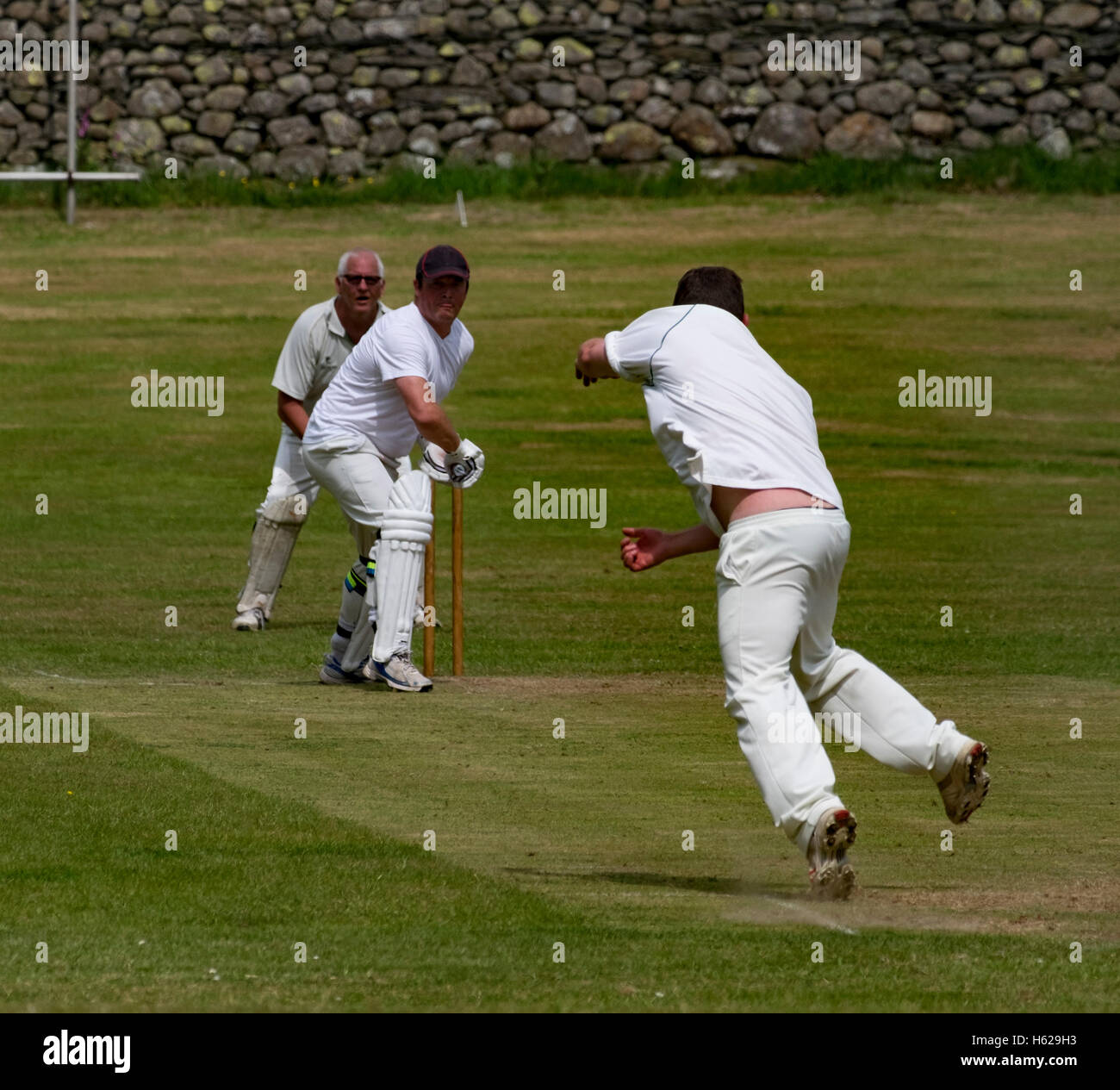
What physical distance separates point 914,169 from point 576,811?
79.0ft

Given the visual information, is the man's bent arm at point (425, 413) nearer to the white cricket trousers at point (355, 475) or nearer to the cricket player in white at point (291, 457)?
the white cricket trousers at point (355, 475)

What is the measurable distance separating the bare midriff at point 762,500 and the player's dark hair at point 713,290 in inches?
28.6

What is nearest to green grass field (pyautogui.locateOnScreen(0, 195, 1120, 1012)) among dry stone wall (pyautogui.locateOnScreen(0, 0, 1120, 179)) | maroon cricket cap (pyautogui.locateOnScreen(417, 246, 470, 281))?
dry stone wall (pyautogui.locateOnScreen(0, 0, 1120, 179))

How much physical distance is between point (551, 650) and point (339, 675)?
200 cm

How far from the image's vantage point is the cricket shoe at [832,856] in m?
6.46

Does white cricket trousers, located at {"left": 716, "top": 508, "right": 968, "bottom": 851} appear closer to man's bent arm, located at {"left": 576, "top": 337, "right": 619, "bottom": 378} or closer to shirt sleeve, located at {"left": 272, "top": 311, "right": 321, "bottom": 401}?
man's bent arm, located at {"left": 576, "top": 337, "right": 619, "bottom": 378}

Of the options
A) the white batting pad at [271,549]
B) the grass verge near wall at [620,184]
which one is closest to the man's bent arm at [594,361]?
the white batting pad at [271,549]

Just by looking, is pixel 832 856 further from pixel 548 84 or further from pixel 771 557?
pixel 548 84

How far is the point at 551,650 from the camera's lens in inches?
Answer: 507

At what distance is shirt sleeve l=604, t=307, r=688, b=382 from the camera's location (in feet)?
23.4

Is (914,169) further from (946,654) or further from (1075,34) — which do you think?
(946,654)

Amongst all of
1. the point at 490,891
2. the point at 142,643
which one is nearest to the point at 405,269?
the point at 142,643

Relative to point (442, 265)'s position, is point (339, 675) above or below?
below

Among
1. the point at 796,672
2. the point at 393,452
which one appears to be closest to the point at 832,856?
the point at 796,672
